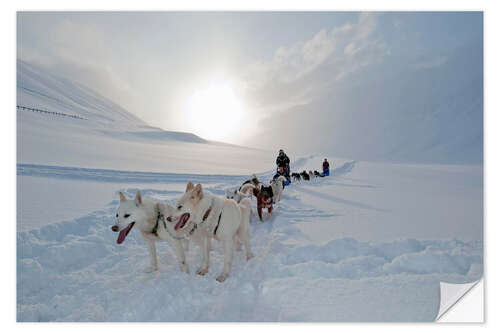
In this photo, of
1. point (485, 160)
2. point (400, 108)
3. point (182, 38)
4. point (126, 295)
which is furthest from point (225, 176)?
point (400, 108)

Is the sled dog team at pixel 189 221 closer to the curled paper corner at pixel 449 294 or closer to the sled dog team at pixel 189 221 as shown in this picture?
the sled dog team at pixel 189 221

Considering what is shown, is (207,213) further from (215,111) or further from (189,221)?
(215,111)

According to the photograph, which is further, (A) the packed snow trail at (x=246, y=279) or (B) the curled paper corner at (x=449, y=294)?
(B) the curled paper corner at (x=449, y=294)

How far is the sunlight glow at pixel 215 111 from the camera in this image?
4.62 m

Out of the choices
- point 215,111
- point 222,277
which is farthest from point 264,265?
point 215,111

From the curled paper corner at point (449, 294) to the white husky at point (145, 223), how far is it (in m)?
2.75

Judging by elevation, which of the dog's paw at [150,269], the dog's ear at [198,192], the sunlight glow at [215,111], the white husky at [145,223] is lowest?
the dog's paw at [150,269]

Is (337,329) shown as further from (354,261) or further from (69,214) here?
(69,214)

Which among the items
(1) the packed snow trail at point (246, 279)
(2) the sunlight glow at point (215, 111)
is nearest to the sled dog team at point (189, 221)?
(1) the packed snow trail at point (246, 279)

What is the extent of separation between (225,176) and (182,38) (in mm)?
5014

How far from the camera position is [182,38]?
4184 mm

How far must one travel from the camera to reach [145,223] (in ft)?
8.21
